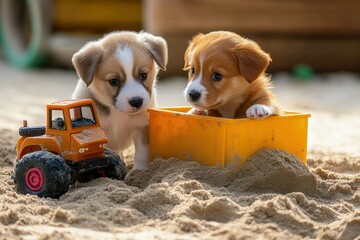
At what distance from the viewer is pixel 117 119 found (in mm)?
4594

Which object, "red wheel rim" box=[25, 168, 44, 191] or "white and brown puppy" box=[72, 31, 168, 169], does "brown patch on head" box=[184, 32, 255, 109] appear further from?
"red wheel rim" box=[25, 168, 44, 191]

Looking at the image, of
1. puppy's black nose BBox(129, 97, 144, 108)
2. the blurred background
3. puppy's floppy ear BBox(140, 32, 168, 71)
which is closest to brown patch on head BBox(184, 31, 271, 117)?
puppy's black nose BBox(129, 97, 144, 108)

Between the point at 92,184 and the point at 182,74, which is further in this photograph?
the point at 182,74

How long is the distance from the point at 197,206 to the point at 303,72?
7251mm

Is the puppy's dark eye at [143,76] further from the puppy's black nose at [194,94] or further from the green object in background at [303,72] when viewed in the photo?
the green object in background at [303,72]

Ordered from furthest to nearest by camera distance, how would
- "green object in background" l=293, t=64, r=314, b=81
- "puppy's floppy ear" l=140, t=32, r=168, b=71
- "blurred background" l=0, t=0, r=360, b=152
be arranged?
"green object in background" l=293, t=64, r=314, b=81
"blurred background" l=0, t=0, r=360, b=152
"puppy's floppy ear" l=140, t=32, r=168, b=71

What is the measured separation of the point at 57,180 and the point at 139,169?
83 centimetres

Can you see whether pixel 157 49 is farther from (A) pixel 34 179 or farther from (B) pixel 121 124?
(A) pixel 34 179

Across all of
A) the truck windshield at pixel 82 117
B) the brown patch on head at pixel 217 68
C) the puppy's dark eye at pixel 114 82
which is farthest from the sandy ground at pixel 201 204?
the puppy's dark eye at pixel 114 82

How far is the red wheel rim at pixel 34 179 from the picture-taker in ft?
12.4

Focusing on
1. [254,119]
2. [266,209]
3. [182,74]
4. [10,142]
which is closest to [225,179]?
[254,119]

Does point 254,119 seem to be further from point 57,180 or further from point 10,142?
point 10,142

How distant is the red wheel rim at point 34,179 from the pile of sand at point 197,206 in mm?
107

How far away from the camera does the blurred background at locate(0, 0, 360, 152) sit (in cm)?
939
